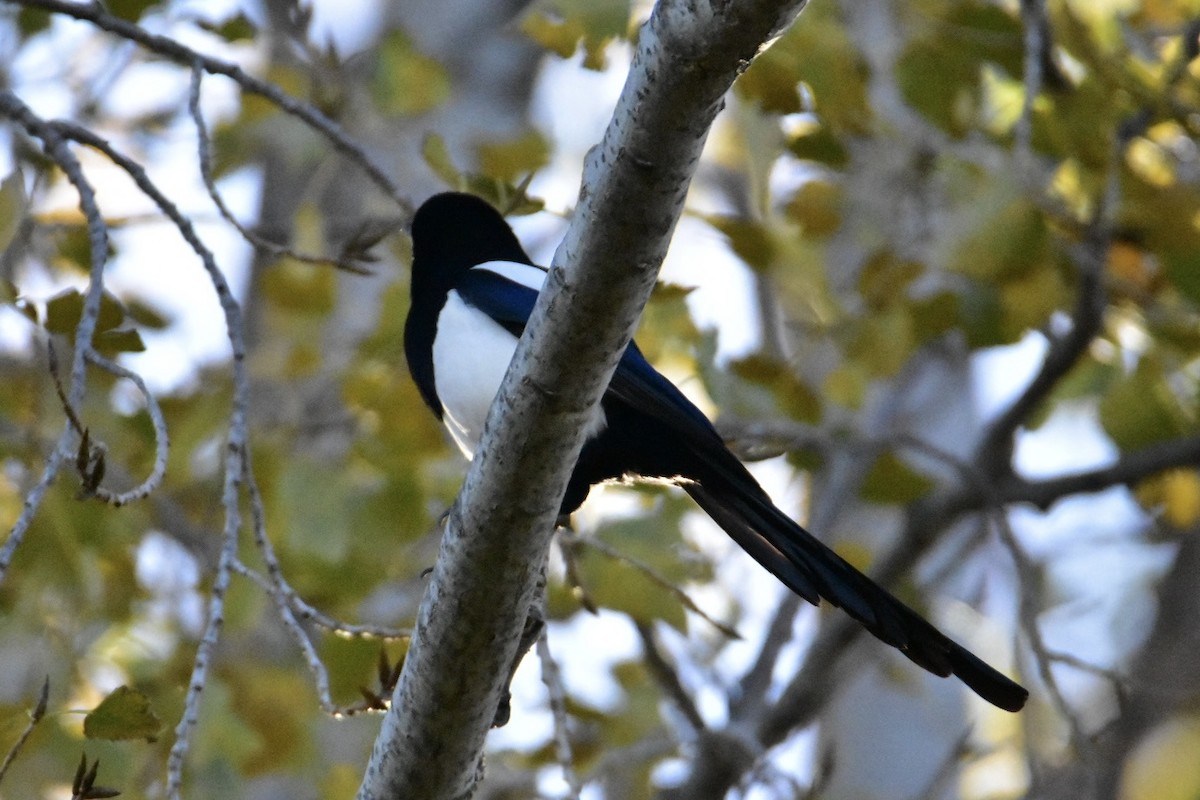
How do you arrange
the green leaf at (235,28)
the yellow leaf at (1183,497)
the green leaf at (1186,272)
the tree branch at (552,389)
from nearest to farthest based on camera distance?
the tree branch at (552,389), the green leaf at (235,28), the green leaf at (1186,272), the yellow leaf at (1183,497)

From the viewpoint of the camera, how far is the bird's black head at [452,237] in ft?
9.21

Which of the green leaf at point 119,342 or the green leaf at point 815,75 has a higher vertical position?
the green leaf at point 815,75

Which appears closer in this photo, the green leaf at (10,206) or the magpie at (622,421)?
the green leaf at (10,206)

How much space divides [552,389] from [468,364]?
115 centimetres

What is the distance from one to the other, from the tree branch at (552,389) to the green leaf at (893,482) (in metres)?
1.76

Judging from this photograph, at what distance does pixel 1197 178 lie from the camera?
119 inches

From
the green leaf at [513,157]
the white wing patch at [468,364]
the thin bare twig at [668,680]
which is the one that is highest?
the green leaf at [513,157]

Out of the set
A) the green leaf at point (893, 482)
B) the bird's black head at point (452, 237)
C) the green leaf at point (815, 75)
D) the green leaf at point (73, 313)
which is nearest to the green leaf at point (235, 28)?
the bird's black head at point (452, 237)

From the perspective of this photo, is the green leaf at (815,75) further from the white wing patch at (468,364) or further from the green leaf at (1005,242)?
the white wing patch at (468,364)

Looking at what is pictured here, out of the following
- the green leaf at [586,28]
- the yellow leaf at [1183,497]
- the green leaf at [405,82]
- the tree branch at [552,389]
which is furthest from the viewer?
the yellow leaf at [1183,497]

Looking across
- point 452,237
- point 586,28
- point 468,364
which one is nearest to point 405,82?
point 452,237

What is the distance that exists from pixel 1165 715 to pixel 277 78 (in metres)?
3.21

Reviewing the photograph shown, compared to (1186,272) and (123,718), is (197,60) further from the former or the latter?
(1186,272)

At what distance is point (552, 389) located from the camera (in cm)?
132
